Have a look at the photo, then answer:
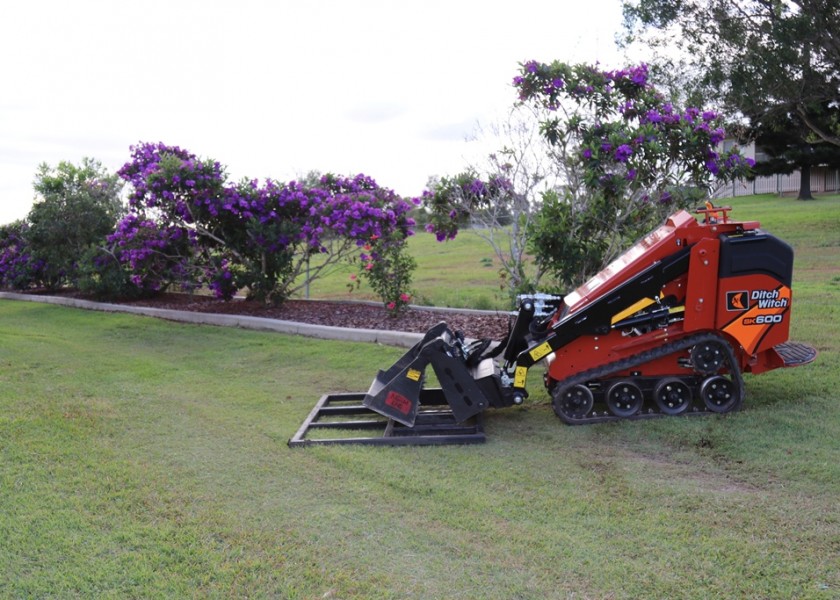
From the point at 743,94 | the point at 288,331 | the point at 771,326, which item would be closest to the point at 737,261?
the point at 771,326

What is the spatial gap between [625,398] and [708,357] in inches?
28.4

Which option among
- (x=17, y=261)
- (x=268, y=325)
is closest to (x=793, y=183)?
(x=268, y=325)

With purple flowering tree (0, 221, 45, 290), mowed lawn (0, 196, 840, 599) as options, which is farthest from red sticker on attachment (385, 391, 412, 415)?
purple flowering tree (0, 221, 45, 290)

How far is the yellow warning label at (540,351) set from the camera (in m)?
6.16

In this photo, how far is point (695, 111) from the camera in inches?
367

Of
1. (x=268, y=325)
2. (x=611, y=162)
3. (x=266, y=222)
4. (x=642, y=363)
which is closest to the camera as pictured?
(x=642, y=363)

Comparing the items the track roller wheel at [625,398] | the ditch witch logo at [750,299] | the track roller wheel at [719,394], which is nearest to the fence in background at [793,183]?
the ditch witch logo at [750,299]

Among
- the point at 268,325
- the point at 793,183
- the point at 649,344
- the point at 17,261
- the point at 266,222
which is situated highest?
the point at 793,183

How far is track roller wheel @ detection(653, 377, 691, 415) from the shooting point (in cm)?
617

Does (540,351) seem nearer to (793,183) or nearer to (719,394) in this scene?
(719,394)

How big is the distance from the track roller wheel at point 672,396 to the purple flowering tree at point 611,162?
3.22 m

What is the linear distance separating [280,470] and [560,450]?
79.0 inches

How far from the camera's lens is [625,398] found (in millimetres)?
6215

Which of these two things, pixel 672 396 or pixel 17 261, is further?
pixel 17 261
